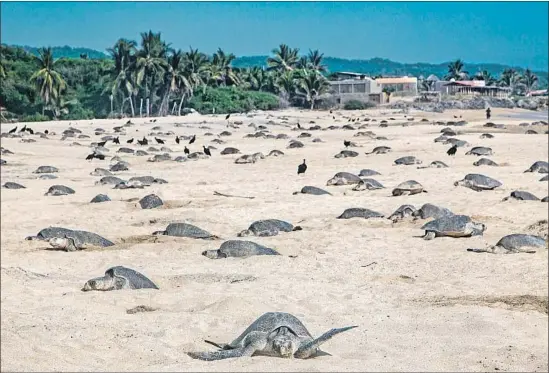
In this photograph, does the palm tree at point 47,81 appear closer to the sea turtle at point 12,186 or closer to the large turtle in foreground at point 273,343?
the sea turtle at point 12,186

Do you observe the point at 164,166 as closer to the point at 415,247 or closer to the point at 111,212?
the point at 111,212

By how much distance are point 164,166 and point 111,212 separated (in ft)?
25.6

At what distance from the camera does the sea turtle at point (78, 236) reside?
1016cm

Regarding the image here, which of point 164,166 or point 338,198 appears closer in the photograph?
point 338,198

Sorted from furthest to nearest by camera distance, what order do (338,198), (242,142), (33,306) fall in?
(242,142), (338,198), (33,306)

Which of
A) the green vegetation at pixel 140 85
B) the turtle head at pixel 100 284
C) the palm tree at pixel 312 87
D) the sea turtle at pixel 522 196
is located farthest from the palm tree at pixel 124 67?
the turtle head at pixel 100 284

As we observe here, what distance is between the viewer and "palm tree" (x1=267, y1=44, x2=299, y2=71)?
83.5m

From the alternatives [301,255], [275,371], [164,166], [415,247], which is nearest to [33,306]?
[275,371]

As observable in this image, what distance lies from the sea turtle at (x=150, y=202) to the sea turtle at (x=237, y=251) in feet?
12.8

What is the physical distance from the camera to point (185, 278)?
28.2 feet

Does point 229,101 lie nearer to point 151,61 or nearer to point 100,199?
point 151,61

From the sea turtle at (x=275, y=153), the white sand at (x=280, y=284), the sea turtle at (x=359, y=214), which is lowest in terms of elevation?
the white sand at (x=280, y=284)

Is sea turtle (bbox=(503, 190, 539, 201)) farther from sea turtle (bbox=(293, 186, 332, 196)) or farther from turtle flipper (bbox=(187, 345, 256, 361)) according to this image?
turtle flipper (bbox=(187, 345, 256, 361))

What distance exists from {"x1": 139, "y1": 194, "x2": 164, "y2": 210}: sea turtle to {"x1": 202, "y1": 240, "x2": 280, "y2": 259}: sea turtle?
3.90 metres
